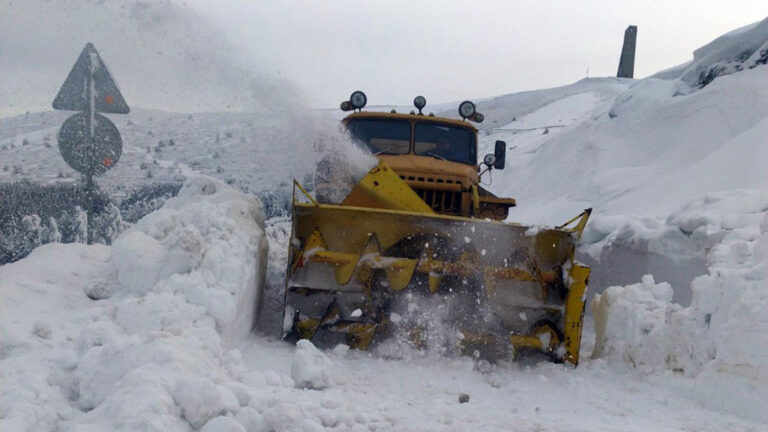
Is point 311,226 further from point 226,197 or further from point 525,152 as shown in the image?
point 525,152

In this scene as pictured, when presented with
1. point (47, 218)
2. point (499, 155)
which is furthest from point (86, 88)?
point (499, 155)

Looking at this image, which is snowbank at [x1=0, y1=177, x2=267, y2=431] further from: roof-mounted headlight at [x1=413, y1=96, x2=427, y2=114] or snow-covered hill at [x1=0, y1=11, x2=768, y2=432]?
roof-mounted headlight at [x1=413, y1=96, x2=427, y2=114]

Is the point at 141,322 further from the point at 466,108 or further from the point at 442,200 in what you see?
the point at 466,108

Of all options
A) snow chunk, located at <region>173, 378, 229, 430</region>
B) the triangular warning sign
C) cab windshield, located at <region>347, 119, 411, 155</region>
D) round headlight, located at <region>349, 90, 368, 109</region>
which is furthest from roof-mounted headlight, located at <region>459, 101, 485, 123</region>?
snow chunk, located at <region>173, 378, 229, 430</region>

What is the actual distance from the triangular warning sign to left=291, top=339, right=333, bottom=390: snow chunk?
2684 mm

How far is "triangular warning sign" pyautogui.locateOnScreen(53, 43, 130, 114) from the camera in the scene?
16.1ft

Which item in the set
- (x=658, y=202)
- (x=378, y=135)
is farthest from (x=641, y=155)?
(x=378, y=135)

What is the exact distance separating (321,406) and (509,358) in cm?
221

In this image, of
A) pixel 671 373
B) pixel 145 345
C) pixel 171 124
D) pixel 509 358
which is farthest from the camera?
pixel 171 124

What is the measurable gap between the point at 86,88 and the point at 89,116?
0.72ft

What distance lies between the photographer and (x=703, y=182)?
877cm

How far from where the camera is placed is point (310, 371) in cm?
366

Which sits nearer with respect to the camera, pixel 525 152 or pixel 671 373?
pixel 671 373

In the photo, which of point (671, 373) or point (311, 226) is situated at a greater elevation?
point (311, 226)
